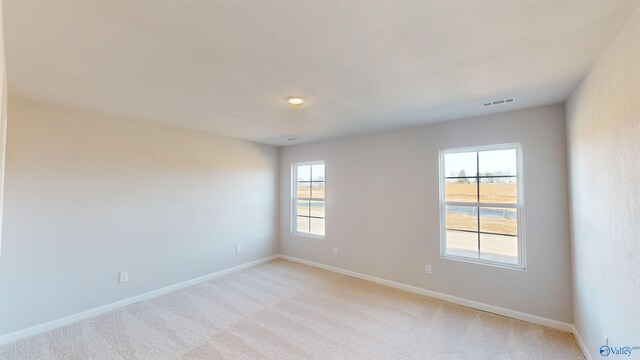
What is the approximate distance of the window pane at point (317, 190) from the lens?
4.82 m

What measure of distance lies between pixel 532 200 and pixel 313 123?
273 cm

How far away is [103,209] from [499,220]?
4766mm

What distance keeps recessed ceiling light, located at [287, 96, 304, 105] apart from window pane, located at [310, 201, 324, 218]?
2.53m

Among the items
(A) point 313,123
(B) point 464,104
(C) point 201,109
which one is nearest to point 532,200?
(B) point 464,104

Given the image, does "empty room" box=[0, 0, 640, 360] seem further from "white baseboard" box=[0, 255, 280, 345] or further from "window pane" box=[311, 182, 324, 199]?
"window pane" box=[311, 182, 324, 199]

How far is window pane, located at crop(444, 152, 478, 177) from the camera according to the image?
10.6 ft

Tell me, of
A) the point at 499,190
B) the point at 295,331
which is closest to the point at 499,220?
the point at 499,190

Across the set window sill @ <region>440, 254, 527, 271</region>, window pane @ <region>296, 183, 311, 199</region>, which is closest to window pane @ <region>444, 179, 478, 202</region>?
window sill @ <region>440, 254, 527, 271</region>

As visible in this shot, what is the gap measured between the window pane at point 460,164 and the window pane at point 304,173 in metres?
2.55

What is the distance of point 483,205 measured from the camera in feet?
10.3

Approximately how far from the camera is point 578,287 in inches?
93.8

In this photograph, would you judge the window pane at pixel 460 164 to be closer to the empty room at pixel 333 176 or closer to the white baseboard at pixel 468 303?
the empty room at pixel 333 176

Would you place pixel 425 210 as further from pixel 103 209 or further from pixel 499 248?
pixel 103 209

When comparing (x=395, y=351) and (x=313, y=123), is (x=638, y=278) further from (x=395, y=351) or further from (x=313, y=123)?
(x=313, y=123)
